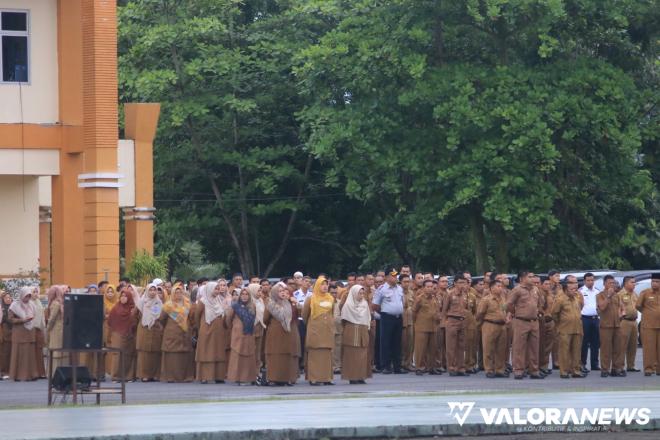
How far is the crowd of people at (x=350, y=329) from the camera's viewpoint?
2630cm

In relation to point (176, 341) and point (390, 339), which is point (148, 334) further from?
point (390, 339)

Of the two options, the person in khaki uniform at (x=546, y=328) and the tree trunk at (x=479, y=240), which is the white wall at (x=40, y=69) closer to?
the tree trunk at (x=479, y=240)

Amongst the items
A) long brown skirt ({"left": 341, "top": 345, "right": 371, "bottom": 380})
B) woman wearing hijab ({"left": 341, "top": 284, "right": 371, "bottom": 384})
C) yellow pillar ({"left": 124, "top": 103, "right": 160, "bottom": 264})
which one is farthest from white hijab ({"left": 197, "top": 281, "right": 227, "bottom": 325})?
yellow pillar ({"left": 124, "top": 103, "right": 160, "bottom": 264})

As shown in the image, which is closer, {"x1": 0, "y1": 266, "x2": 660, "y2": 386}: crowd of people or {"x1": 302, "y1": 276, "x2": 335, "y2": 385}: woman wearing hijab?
{"x1": 302, "y1": 276, "x2": 335, "y2": 385}: woman wearing hijab

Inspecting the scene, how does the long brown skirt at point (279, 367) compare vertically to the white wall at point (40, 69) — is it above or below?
below

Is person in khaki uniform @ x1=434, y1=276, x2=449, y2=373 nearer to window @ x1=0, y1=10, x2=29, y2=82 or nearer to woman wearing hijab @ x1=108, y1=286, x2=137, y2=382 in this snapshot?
woman wearing hijab @ x1=108, y1=286, x2=137, y2=382

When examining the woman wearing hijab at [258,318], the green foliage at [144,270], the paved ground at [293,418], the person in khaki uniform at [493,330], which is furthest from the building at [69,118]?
the paved ground at [293,418]

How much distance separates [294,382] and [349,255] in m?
28.7

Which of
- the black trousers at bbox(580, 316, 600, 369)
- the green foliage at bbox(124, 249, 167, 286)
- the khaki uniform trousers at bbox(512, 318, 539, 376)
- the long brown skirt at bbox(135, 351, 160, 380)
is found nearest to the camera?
the khaki uniform trousers at bbox(512, 318, 539, 376)

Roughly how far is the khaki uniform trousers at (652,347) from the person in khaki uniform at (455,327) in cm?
328

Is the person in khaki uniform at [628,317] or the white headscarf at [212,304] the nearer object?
the white headscarf at [212,304]

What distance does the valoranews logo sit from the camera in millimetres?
16734

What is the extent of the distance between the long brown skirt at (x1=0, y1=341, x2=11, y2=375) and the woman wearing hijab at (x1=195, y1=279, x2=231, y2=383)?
448 cm

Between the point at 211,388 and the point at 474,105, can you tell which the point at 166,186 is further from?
the point at 211,388
